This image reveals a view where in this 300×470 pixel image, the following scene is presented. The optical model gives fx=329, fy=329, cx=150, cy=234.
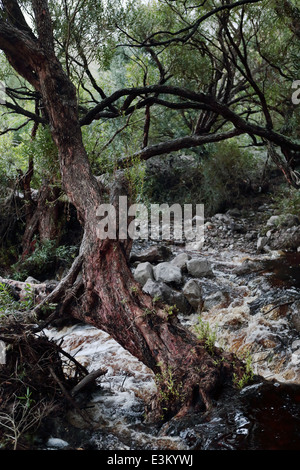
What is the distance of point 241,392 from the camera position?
2539 mm

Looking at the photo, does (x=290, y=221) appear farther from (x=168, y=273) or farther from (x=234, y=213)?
(x=168, y=273)

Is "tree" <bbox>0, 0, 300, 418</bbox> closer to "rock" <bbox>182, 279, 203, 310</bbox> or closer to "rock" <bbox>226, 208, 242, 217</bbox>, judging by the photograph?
"rock" <bbox>182, 279, 203, 310</bbox>

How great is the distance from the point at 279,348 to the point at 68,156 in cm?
324

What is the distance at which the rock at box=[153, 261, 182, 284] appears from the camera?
5.88m

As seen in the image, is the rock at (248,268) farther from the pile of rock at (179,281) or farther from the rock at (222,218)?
the rock at (222,218)

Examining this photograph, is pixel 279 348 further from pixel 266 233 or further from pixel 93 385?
pixel 266 233

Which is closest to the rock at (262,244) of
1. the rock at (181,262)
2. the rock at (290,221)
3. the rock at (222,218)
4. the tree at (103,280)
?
the rock at (290,221)

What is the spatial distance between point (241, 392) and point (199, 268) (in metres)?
3.84

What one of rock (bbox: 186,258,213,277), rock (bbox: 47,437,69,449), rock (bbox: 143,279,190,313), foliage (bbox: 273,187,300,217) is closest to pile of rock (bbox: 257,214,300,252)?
foliage (bbox: 273,187,300,217)

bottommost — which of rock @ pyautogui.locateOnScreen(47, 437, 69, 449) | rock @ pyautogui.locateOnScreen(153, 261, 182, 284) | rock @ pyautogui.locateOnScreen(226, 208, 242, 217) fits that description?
rock @ pyautogui.locateOnScreen(47, 437, 69, 449)

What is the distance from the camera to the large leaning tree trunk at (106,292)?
99.6 inches

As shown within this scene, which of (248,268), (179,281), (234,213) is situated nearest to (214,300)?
(179,281)

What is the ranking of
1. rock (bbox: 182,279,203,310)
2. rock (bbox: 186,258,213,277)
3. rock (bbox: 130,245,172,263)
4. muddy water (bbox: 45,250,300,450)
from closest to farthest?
muddy water (bbox: 45,250,300,450), rock (bbox: 182,279,203,310), rock (bbox: 186,258,213,277), rock (bbox: 130,245,172,263)

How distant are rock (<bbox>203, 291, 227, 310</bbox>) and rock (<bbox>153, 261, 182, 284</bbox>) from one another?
836mm
